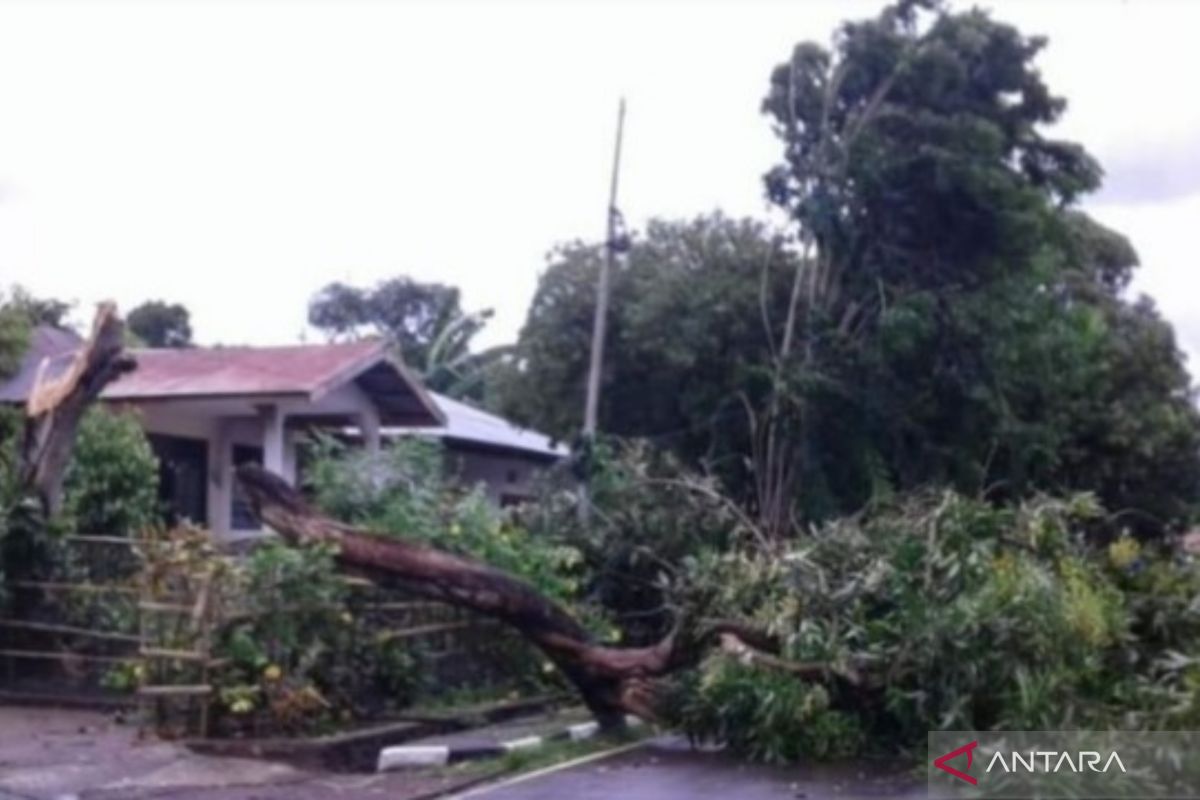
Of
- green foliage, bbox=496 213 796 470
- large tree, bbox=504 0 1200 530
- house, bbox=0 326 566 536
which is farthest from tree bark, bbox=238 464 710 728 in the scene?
green foliage, bbox=496 213 796 470

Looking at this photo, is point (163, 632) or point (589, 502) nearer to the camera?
point (163, 632)

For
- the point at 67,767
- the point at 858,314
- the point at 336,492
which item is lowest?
the point at 67,767

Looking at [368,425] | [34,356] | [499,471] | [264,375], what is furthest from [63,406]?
[499,471]

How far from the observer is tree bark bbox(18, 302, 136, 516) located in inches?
734

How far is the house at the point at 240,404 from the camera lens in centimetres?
2500

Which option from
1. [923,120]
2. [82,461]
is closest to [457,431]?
[923,120]

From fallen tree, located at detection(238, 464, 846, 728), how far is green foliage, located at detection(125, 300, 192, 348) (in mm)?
38110

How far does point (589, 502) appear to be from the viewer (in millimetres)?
21406

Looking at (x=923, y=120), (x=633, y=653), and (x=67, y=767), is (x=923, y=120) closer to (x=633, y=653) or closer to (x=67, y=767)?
(x=633, y=653)

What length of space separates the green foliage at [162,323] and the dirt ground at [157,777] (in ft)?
128

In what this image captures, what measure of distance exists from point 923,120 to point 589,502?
10.4 meters
